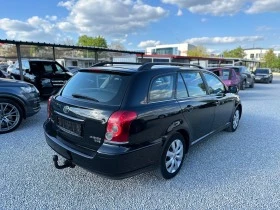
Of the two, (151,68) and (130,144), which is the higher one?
(151,68)

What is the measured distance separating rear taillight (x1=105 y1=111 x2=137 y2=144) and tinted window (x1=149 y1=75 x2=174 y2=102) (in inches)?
18.0

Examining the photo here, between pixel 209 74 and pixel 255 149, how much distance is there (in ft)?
5.43

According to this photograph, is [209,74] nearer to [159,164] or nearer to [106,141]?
[159,164]

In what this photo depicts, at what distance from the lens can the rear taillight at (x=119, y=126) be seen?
8.13 ft

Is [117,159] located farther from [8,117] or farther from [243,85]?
[243,85]

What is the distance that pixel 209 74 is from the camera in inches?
173

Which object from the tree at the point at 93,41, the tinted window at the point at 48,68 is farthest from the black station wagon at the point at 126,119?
the tree at the point at 93,41

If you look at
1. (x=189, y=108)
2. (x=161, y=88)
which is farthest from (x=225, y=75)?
(x=161, y=88)

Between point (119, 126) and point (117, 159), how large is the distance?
0.36 m

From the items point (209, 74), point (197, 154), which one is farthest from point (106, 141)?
point (209, 74)

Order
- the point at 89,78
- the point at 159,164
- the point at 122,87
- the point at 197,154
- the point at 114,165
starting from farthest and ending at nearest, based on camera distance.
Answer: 1. the point at 197,154
2. the point at 89,78
3. the point at 159,164
4. the point at 122,87
5. the point at 114,165

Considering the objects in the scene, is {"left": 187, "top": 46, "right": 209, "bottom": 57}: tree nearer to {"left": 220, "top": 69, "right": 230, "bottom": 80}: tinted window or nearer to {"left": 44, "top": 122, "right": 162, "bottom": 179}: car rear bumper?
{"left": 220, "top": 69, "right": 230, "bottom": 80}: tinted window

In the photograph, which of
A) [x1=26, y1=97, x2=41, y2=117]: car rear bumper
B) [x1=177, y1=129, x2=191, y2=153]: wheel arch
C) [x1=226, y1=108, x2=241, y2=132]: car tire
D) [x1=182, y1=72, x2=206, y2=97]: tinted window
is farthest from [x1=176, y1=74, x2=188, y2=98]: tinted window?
[x1=26, y1=97, x2=41, y2=117]: car rear bumper

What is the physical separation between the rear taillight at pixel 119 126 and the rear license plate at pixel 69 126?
0.46 m
